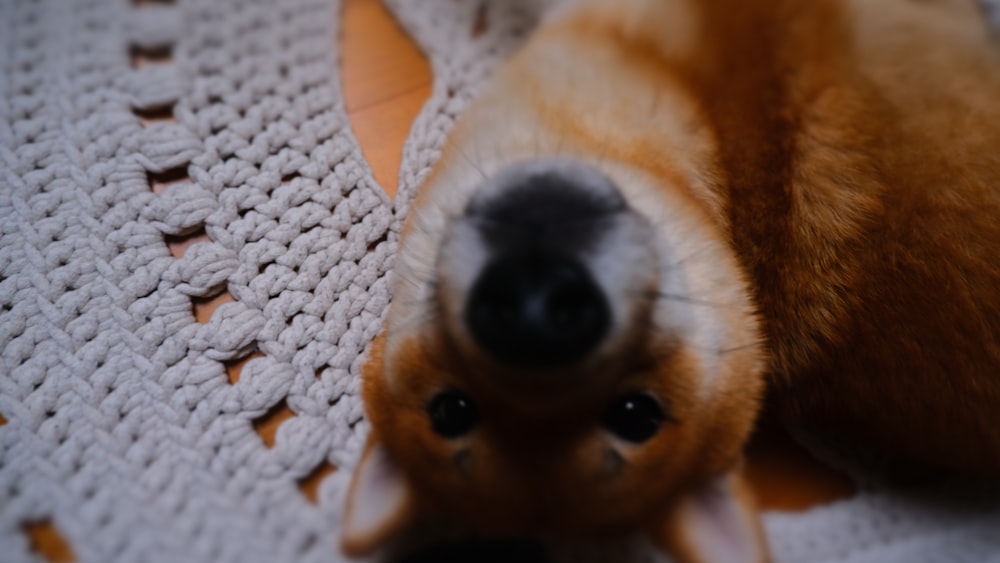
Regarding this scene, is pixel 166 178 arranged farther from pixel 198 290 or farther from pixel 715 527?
pixel 715 527

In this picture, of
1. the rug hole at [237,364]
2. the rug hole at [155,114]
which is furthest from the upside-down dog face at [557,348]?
the rug hole at [155,114]

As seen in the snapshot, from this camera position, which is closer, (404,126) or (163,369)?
(163,369)

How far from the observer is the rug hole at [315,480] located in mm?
1104

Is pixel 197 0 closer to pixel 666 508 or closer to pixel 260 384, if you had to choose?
pixel 260 384

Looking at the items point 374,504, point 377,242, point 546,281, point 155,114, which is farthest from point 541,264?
point 155,114

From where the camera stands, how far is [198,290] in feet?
3.97

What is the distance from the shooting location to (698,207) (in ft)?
3.77

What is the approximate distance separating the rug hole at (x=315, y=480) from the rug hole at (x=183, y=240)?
485mm

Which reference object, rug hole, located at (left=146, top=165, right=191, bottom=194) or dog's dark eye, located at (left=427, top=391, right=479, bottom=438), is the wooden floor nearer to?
rug hole, located at (left=146, top=165, right=191, bottom=194)

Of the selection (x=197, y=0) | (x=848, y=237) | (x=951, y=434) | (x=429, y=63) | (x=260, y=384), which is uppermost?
(x=197, y=0)

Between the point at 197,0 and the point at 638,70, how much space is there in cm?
98

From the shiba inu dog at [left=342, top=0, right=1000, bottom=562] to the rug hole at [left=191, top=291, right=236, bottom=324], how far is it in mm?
324

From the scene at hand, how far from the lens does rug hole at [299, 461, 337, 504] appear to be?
3.62 feet

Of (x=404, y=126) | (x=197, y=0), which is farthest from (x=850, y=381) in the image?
(x=197, y=0)
